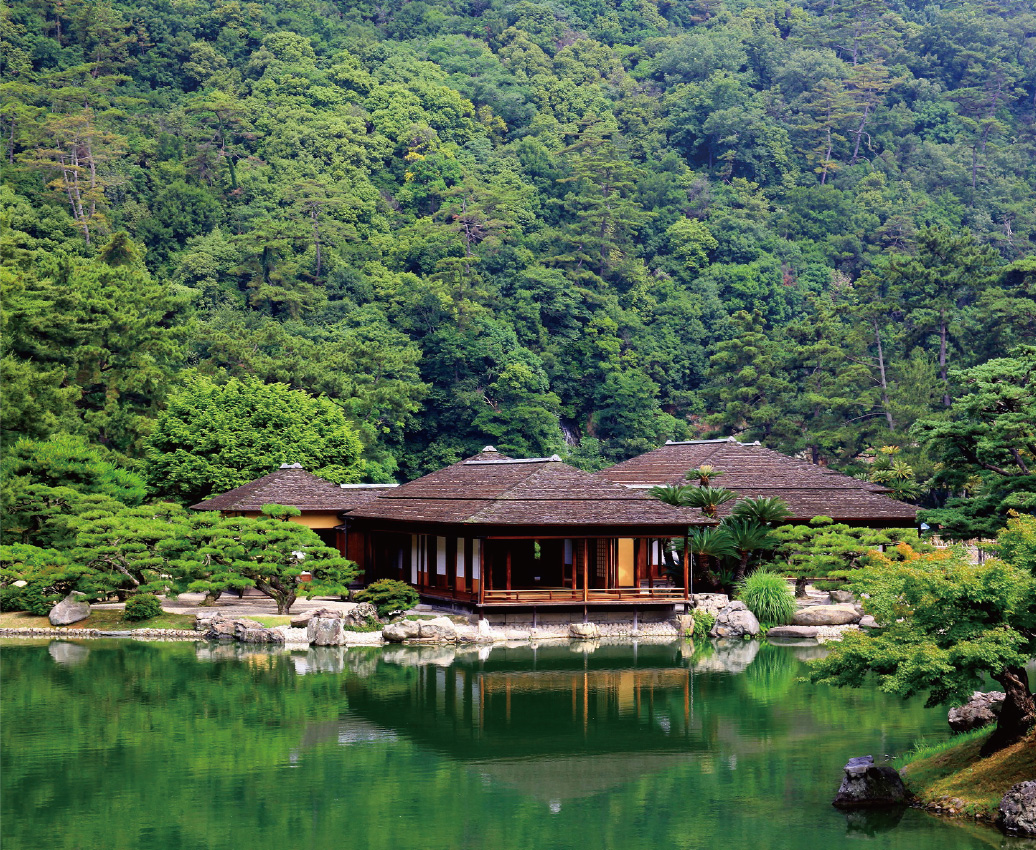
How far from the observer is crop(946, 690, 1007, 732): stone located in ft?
58.8

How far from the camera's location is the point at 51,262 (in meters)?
48.4

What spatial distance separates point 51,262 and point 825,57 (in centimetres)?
7470

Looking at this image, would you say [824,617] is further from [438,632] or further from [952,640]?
[952,640]

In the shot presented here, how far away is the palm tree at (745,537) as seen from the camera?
3206cm

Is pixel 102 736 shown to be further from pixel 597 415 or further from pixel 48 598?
pixel 597 415

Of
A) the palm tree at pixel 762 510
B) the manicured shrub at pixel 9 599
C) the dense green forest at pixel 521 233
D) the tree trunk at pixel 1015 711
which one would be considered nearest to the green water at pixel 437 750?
the tree trunk at pixel 1015 711

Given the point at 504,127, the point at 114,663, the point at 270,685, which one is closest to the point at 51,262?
the point at 114,663

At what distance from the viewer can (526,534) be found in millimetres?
28891

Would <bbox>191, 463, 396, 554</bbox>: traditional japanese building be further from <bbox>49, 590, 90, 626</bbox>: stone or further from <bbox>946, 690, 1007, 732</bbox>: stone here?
<bbox>946, 690, 1007, 732</bbox>: stone

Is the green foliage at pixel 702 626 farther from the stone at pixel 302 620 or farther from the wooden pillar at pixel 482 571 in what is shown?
the stone at pixel 302 620

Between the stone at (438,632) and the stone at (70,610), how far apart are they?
792 cm

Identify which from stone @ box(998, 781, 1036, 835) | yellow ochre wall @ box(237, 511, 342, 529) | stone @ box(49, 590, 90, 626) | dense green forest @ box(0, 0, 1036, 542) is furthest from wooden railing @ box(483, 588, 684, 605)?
stone @ box(998, 781, 1036, 835)

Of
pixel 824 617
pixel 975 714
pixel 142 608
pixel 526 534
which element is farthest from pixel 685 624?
pixel 142 608

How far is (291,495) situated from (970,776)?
23380 millimetres
